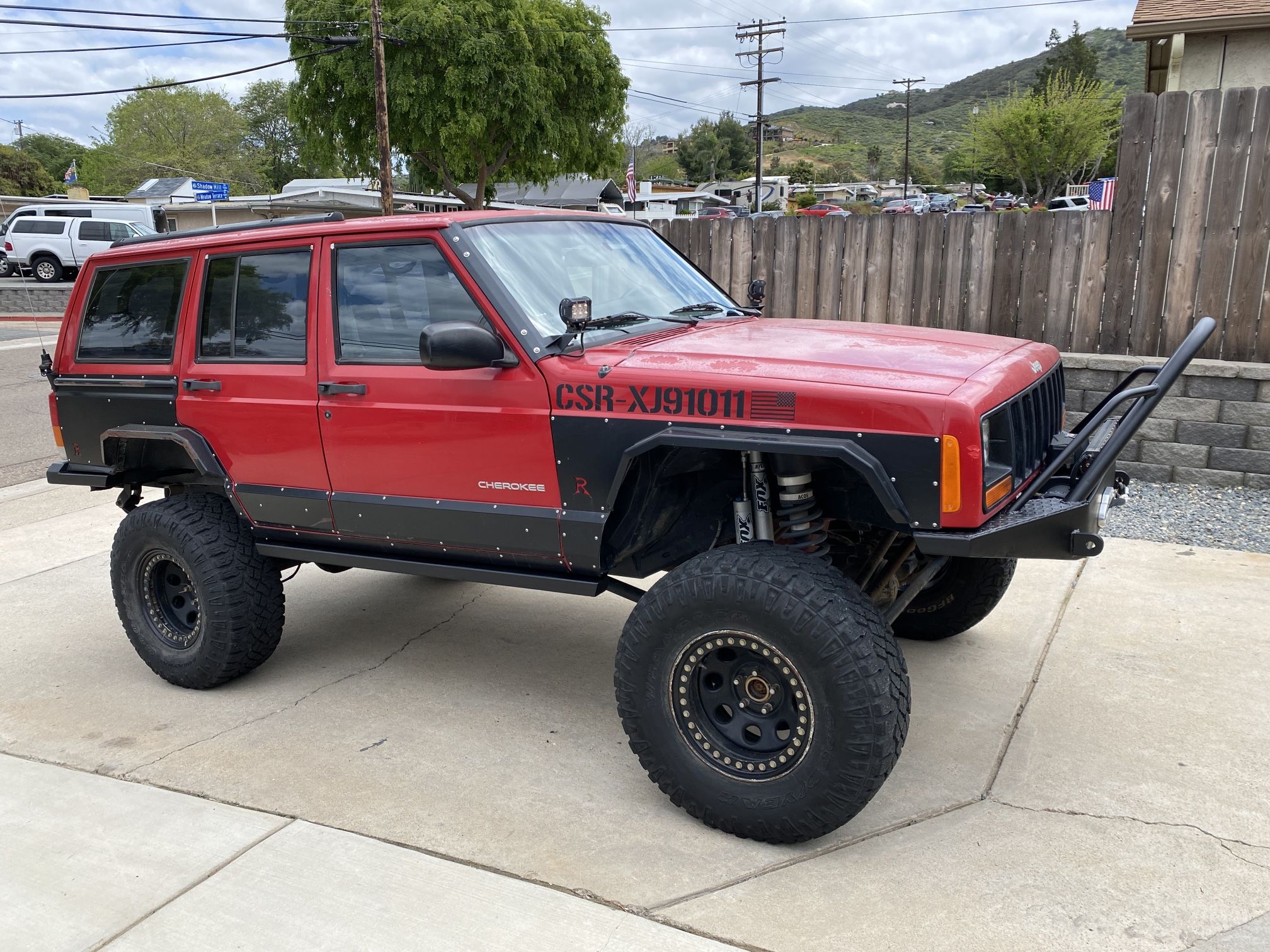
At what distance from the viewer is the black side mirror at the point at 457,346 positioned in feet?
11.0

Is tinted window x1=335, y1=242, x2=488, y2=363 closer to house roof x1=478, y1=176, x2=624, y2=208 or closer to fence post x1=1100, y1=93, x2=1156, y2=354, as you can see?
fence post x1=1100, y1=93, x2=1156, y2=354

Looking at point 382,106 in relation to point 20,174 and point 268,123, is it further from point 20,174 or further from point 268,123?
point 268,123

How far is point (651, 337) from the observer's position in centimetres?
386

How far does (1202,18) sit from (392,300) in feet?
41.2

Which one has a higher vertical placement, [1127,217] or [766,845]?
[1127,217]

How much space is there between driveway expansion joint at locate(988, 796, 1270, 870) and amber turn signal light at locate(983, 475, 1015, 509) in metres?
1.10

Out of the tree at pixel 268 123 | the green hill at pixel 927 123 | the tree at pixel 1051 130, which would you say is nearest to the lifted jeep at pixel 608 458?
the tree at pixel 1051 130

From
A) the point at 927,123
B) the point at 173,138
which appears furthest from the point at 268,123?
the point at 927,123

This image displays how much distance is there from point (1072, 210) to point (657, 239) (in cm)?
425

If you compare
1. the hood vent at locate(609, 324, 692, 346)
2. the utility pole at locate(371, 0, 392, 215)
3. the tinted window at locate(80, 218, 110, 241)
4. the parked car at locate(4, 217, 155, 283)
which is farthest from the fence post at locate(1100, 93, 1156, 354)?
the tinted window at locate(80, 218, 110, 241)

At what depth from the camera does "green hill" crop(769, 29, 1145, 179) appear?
142 metres

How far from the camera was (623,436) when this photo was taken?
3387mm

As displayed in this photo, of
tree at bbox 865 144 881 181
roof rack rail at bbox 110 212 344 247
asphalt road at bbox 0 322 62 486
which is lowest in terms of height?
asphalt road at bbox 0 322 62 486

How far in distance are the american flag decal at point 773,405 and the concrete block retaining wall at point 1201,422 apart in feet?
16.0
